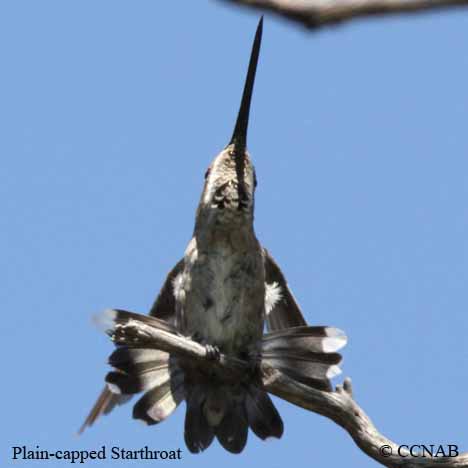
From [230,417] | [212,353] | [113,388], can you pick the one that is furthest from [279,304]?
[113,388]

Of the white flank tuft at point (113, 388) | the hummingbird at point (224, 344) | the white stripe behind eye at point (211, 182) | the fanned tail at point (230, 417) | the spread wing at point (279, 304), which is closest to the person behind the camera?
the white flank tuft at point (113, 388)

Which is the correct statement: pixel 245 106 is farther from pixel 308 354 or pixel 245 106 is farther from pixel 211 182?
pixel 308 354

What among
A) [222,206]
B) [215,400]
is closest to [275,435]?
[215,400]

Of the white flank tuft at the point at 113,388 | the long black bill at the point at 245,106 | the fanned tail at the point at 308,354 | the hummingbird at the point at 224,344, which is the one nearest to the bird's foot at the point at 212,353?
the hummingbird at the point at 224,344

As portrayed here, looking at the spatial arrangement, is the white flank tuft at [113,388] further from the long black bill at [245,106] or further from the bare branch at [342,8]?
the bare branch at [342,8]

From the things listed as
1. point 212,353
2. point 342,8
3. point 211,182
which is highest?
point 211,182
